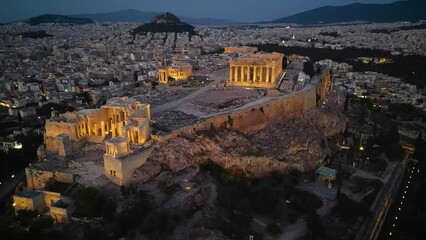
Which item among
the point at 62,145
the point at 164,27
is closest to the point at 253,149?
the point at 62,145

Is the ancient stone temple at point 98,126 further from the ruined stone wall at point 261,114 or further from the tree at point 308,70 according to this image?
the tree at point 308,70

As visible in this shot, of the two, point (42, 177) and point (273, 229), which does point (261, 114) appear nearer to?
point (273, 229)

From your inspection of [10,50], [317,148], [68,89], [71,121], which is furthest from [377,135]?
[10,50]

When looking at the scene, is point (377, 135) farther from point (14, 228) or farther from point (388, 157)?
point (14, 228)

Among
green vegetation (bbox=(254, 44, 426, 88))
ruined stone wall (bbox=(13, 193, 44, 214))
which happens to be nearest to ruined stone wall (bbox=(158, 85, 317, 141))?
ruined stone wall (bbox=(13, 193, 44, 214))

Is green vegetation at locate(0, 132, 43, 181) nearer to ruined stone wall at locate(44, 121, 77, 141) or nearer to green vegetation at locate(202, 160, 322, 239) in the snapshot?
ruined stone wall at locate(44, 121, 77, 141)

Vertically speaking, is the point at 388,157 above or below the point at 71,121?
below
